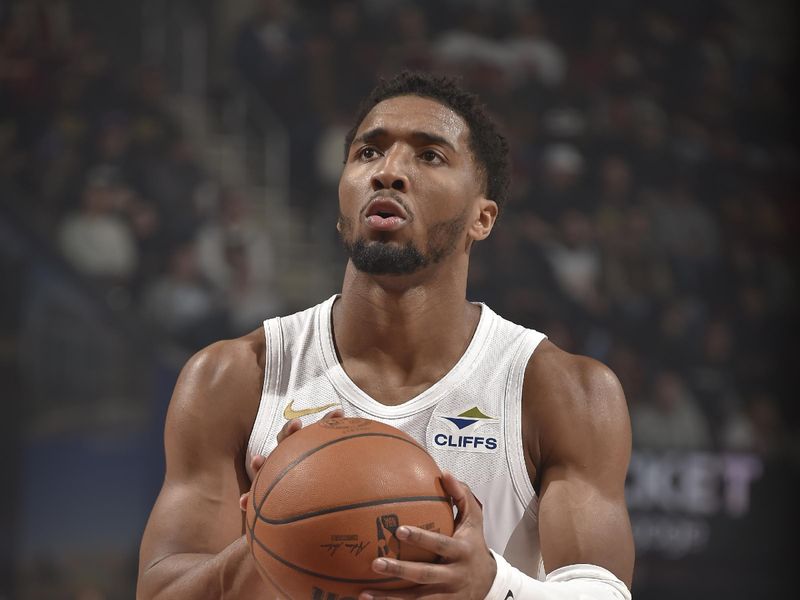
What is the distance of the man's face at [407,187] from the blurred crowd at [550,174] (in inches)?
184

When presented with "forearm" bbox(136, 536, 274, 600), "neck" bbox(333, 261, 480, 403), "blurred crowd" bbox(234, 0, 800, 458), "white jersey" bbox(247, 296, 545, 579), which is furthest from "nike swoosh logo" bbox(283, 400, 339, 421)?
"blurred crowd" bbox(234, 0, 800, 458)

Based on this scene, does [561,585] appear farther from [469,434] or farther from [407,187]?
[407,187]

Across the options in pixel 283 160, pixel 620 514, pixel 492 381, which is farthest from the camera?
pixel 283 160

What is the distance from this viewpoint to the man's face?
9.00ft

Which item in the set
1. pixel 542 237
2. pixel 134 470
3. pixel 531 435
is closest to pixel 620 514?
pixel 531 435

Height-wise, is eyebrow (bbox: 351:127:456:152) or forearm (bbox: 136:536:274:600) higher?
eyebrow (bbox: 351:127:456:152)

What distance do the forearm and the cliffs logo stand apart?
64 centimetres

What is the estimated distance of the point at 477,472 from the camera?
8.93ft

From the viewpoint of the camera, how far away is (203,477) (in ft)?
8.86

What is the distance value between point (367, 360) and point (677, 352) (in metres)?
5.74

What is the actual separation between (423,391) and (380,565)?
0.90 metres

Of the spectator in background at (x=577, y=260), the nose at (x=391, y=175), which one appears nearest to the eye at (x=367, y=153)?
the nose at (x=391, y=175)

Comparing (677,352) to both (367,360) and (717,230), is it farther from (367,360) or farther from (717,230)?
(367,360)
